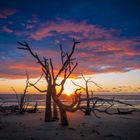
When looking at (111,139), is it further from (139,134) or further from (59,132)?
(59,132)

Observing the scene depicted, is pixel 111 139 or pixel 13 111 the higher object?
pixel 13 111

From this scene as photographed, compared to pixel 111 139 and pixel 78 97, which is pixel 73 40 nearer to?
pixel 78 97

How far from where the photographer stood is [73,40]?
18.0 metres

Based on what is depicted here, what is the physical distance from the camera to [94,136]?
14.3 metres

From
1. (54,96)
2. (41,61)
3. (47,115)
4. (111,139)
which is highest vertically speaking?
(41,61)

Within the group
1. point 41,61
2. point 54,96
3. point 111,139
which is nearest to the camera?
point 111,139

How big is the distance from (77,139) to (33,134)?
2820 mm

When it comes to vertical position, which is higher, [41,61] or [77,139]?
[41,61]

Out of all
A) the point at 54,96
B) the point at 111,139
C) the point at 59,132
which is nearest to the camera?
the point at 111,139

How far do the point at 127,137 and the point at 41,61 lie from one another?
9251 millimetres

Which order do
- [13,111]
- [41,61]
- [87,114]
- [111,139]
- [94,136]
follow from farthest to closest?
[13,111] < [87,114] < [41,61] < [94,136] < [111,139]

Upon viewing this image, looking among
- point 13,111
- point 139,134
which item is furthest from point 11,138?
point 13,111

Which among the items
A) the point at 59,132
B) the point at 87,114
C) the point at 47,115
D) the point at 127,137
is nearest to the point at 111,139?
the point at 127,137

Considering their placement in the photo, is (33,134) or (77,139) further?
(33,134)
